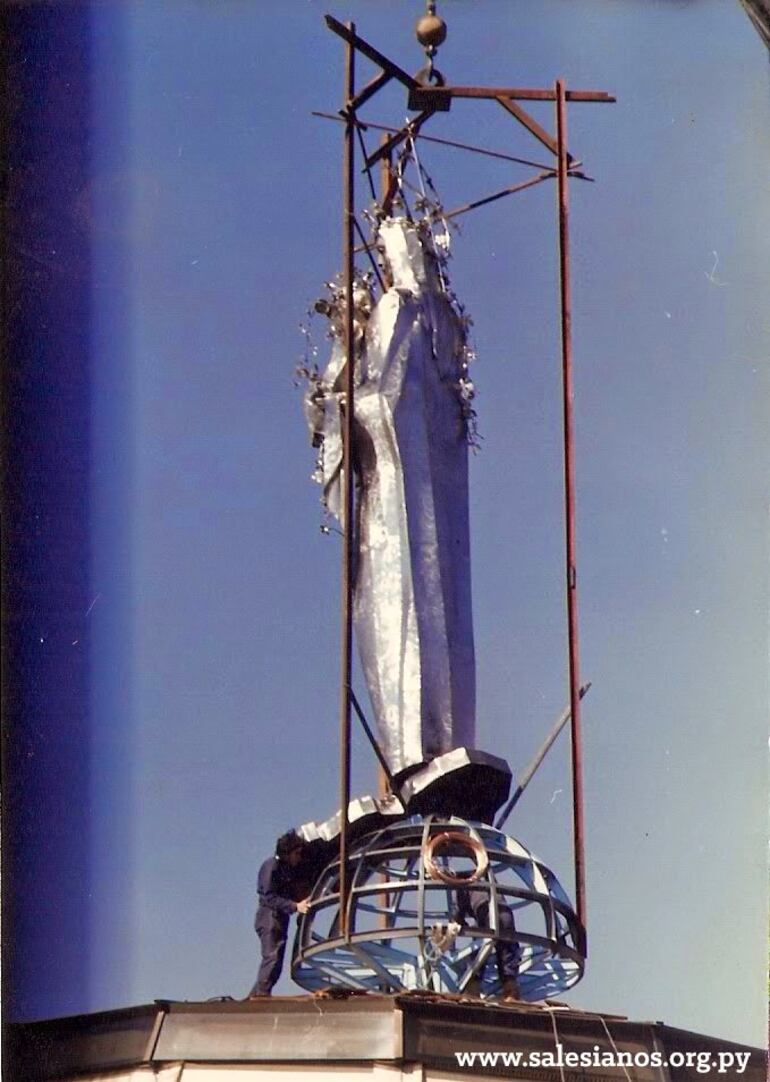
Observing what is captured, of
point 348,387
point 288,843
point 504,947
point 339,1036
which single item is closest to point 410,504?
point 348,387

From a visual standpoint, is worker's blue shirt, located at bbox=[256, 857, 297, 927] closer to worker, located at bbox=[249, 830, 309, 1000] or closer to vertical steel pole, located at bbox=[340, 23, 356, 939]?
worker, located at bbox=[249, 830, 309, 1000]

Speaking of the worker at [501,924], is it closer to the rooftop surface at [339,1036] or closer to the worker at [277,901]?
the rooftop surface at [339,1036]

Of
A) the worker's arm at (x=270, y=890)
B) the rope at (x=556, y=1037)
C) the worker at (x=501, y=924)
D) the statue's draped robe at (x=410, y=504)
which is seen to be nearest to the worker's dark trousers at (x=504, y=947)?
the worker at (x=501, y=924)

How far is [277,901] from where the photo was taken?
14.1m

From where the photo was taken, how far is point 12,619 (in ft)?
44.7

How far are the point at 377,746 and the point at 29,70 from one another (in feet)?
14.9

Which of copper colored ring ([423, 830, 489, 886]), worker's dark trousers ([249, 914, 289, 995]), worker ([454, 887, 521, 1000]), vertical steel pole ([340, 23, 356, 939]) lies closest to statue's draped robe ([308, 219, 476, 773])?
vertical steel pole ([340, 23, 356, 939])

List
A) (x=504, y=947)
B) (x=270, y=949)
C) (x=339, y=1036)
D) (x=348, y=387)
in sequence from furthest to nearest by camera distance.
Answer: (x=348, y=387), (x=270, y=949), (x=504, y=947), (x=339, y=1036)

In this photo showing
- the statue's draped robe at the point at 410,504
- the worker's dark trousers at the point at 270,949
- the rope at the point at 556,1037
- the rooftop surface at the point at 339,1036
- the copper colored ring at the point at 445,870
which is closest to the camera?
the rooftop surface at the point at 339,1036

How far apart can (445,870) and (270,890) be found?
3.95ft

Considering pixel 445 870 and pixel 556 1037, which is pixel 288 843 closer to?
pixel 445 870

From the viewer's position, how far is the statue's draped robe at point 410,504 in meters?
14.4

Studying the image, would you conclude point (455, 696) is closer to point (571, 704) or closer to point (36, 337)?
point (571, 704)

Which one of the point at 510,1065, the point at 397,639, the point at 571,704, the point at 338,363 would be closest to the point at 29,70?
the point at 338,363
